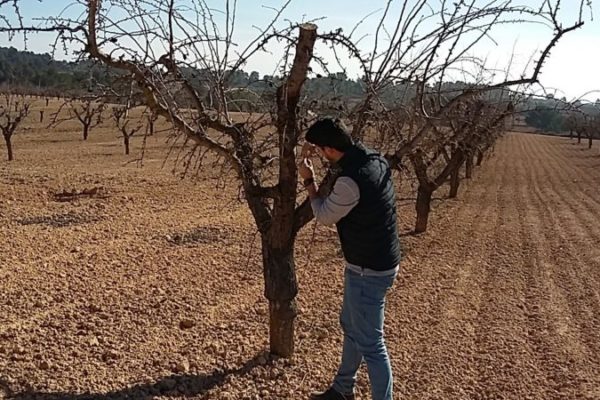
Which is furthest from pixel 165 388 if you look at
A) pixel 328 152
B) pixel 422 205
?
pixel 422 205

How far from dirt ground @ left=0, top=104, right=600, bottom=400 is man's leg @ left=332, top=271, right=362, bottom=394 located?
0.41 metres

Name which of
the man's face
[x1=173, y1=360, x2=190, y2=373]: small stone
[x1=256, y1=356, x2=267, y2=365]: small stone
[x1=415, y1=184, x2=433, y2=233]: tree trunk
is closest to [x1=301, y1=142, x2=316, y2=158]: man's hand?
the man's face

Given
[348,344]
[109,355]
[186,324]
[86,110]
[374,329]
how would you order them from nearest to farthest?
1. [374,329]
2. [348,344]
3. [86,110]
4. [109,355]
5. [186,324]

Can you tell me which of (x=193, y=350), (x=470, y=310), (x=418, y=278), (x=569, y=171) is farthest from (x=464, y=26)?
(x=569, y=171)

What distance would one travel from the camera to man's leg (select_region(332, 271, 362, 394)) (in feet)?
12.8

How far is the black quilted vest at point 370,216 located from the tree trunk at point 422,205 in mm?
8017

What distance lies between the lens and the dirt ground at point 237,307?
15.8ft

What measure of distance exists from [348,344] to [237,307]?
2.56 meters

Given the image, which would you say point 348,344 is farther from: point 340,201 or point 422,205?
point 422,205

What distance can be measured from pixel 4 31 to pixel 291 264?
93.7 inches

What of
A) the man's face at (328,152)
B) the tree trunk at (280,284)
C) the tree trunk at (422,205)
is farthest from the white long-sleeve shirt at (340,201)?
the tree trunk at (422,205)

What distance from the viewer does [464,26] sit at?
432cm

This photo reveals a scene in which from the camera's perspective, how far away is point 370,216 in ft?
12.2

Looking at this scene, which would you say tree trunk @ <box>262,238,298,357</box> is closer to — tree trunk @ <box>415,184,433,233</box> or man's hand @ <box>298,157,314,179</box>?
man's hand @ <box>298,157,314,179</box>
